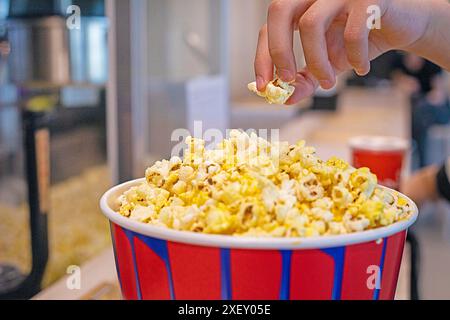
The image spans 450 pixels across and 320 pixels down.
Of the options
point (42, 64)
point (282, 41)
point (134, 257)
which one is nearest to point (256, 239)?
point (134, 257)

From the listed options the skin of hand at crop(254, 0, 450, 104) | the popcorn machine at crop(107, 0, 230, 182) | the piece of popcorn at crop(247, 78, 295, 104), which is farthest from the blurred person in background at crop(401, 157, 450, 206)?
the piece of popcorn at crop(247, 78, 295, 104)

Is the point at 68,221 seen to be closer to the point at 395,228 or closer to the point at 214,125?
the point at 214,125

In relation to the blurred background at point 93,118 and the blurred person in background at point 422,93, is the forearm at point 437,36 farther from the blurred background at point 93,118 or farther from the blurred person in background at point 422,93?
the blurred person in background at point 422,93

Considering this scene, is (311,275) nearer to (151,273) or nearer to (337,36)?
(151,273)

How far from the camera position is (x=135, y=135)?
161 cm

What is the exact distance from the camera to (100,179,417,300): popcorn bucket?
0.44m

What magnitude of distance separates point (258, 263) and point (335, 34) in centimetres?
38

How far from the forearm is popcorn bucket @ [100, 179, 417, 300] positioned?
1.21ft

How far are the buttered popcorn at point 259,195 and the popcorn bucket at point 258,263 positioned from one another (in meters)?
0.02

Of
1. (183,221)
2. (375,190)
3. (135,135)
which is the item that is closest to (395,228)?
(375,190)

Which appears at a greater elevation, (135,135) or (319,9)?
(319,9)

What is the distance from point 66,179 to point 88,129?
0.20 metres

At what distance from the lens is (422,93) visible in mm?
5625

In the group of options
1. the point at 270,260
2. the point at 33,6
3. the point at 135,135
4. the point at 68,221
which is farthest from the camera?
the point at 68,221
